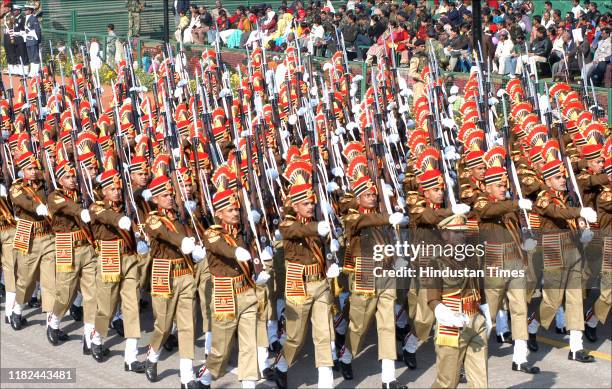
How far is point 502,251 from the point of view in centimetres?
1251

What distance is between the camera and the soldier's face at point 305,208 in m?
11.9

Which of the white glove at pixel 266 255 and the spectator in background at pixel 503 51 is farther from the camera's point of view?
the spectator in background at pixel 503 51

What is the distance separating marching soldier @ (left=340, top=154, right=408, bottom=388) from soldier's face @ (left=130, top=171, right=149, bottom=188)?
232 centimetres

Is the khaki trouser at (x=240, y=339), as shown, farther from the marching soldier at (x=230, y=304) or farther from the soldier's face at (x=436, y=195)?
the soldier's face at (x=436, y=195)

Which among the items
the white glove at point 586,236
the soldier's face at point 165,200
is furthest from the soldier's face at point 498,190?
the soldier's face at point 165,200

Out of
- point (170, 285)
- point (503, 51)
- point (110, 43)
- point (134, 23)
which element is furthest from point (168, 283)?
point (134, 23)

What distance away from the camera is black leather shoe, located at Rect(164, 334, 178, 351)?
44.3 feet

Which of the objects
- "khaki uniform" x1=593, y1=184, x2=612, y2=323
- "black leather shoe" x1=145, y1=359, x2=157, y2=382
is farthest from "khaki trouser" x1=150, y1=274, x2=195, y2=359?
"khaki uniform" x1=593, y1=184, x2=612, y2=323

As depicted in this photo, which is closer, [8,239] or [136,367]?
[136,367]

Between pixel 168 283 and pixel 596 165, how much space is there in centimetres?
419

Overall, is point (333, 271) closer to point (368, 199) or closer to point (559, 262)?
point (368, 199)

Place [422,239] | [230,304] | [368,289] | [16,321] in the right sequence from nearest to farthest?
[230,304], [368,289], [422,239], [16,321]

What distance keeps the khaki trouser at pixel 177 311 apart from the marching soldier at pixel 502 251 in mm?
2606

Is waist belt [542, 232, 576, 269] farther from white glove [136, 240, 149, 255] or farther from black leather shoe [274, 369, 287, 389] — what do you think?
white glove [136, 240, 149, 255]
